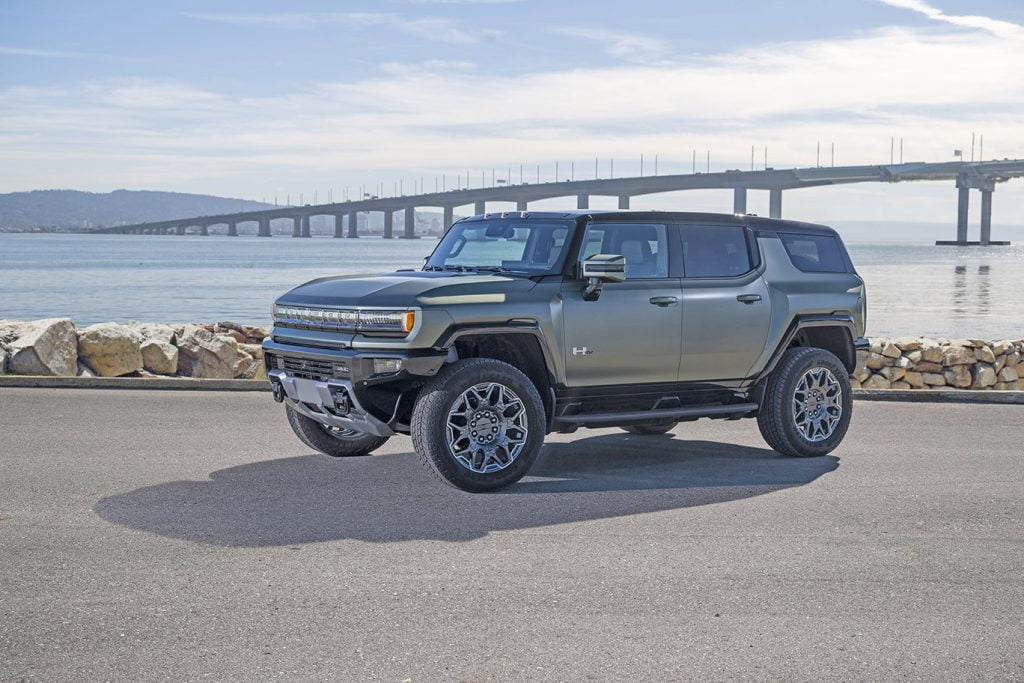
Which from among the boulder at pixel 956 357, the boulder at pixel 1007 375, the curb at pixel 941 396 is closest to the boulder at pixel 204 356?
the curb at pixel 941 396

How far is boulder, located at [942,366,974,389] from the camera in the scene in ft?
55.3

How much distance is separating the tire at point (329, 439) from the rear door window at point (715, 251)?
8.75ft

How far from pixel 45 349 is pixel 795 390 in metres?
9.01

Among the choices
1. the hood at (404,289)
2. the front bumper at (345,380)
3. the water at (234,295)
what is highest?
the hood at (404,289)

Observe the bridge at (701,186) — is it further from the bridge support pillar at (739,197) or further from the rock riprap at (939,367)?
the rock riprap at (939,367)

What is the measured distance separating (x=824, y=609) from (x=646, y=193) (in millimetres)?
112813

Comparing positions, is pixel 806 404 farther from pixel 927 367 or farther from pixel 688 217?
pixel 927 367

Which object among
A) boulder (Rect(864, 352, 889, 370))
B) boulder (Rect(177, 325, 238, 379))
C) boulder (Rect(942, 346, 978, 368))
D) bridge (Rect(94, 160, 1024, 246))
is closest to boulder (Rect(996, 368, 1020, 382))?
boulder (Rect(942, 346, 978, 368))

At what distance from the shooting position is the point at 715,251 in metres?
9.31

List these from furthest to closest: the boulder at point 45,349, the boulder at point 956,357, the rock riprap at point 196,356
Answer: the boulder at point 956,357 → the rock riprap at point 196,356 → the boulder at point 45,349

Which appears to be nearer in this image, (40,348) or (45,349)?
(40,348)

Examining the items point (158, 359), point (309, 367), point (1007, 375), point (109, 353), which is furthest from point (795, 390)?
point (109, 353)

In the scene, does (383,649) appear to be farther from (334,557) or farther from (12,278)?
(12,278)

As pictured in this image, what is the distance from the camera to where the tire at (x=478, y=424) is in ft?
25.3
